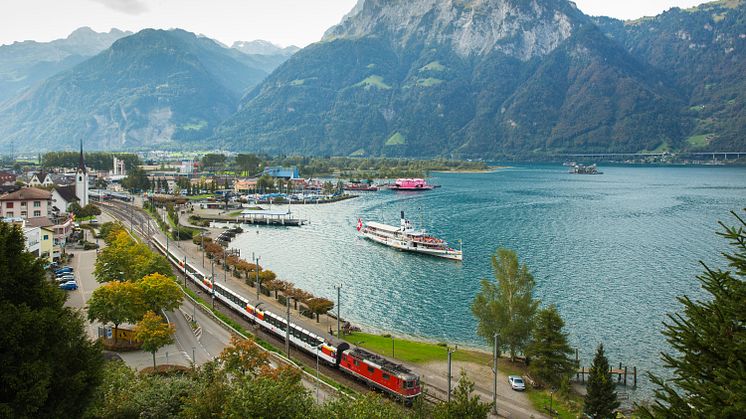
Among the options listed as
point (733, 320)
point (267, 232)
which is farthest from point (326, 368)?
point (267, 232)

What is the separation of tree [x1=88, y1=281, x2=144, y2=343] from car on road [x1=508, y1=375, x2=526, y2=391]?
2475cm

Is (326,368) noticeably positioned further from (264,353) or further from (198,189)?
(198,189)

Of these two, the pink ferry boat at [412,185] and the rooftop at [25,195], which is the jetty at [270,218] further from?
the pink ferry boat at [412,185]

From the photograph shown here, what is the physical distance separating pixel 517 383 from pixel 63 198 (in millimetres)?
93229

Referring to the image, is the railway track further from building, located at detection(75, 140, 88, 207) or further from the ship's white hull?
building, located at detection(75, 140, 88, 207)

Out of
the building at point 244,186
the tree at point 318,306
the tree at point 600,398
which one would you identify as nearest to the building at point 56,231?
the tree at point 318,306

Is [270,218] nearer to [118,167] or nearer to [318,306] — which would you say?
[318,306]

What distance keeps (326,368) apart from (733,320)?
84.9 feet

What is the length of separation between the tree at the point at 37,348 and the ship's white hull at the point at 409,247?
58.7 metres

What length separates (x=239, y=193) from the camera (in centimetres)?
15250

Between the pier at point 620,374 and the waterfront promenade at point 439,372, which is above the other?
the waterfront promenade at point 439,372

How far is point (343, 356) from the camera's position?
3241 cm

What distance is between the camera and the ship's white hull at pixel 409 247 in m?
74.1

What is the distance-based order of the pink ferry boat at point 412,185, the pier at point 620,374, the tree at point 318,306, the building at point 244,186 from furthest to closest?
the pink ferry boat at point 412,185 < the building at point 244,186 < the tree at point 318,306 < the pier at point 620,374
